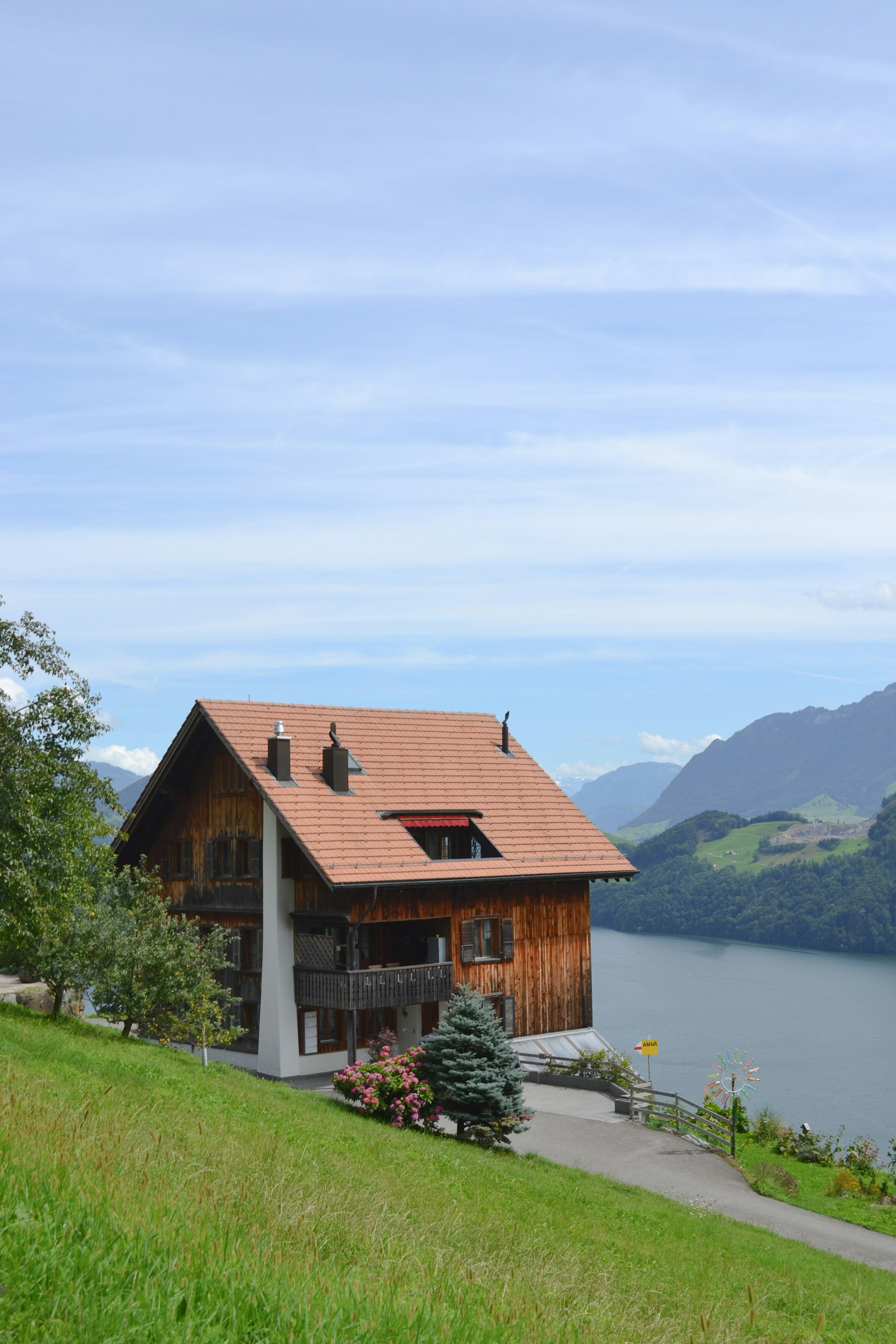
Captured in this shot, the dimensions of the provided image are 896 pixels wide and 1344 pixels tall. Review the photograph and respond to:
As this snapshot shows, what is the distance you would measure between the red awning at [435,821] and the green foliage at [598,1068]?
22.6 feet

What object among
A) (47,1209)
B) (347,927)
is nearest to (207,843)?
(347,927)

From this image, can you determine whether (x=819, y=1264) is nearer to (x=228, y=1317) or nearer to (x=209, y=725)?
(x=228, y=1317)

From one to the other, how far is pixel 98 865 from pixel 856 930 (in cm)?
10899

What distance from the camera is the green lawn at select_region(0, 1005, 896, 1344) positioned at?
533 cm

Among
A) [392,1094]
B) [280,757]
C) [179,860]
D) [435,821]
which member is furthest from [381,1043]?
[179,860]

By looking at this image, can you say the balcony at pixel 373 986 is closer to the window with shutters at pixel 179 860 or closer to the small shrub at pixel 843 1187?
the window with shutters at pixel 179 860

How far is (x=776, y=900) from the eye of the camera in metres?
133

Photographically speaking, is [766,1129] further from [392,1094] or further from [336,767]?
[336,767]

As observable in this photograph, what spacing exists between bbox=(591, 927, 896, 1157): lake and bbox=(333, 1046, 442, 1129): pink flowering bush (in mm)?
24170

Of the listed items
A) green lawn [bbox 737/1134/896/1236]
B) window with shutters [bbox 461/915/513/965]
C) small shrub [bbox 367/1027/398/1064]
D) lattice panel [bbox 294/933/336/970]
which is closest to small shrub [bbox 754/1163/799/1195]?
green lawn [bbox 737/1134/896/1236]

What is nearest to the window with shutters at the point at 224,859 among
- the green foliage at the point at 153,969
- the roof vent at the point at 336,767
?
the roof vent at the point at 336,767

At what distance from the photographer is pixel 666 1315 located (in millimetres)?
9906

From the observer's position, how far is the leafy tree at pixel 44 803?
21.1 meters

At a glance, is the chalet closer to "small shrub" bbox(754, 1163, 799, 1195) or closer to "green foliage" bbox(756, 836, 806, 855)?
"small shrub" bbox(754, 1163, 799, 1195)
